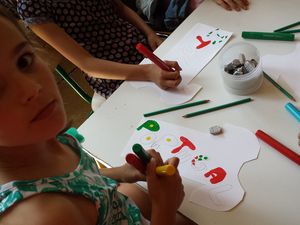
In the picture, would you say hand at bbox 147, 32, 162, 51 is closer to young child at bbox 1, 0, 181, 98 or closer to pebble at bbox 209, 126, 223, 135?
young child at bbox 1, 0, 181, 98

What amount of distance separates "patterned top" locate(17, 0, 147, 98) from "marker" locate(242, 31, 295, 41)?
1.55 ft

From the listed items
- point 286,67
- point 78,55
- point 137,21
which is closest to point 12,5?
point 78,55

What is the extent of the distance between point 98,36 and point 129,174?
624 mm

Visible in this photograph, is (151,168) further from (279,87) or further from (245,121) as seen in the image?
(279,87)

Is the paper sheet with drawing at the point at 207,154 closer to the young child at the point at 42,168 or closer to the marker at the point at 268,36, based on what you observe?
the young child at the point at 42,168

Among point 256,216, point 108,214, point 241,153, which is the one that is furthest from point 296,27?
point 108,214

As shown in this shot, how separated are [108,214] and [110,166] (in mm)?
149

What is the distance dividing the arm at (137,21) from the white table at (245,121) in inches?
11.1

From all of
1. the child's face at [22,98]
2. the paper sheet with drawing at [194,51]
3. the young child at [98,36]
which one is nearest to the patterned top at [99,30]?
the young child at [98,36]

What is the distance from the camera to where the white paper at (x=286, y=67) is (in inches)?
30.8

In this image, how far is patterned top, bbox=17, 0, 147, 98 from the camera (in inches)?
45.8

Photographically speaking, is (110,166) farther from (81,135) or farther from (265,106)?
(265,106)

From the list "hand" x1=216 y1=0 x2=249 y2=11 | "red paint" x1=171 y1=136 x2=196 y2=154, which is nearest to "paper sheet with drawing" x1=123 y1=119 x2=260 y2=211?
"red paint" x1=171 y1=136 x2=196 y2=154

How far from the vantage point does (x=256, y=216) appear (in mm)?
608
